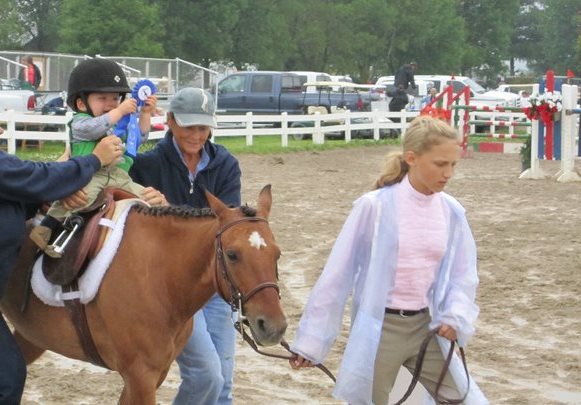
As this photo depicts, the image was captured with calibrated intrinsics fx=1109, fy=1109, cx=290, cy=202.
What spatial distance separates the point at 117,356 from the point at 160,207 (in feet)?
2.20

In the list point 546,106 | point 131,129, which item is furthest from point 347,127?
point 131,129

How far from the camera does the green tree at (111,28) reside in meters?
41.9

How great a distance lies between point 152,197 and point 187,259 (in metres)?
0.46

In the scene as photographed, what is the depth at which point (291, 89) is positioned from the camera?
32.4 metres

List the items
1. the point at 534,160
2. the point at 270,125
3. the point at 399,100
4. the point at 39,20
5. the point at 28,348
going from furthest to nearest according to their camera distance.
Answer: the point at 39,20
the point at 399,100
the point at 270,125
the point at 534,160
the point at 28,348

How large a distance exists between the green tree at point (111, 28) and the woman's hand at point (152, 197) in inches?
1459

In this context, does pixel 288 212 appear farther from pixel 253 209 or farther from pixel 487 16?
pixel 487 16

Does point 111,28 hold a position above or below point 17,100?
above

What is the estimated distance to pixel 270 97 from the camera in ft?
105

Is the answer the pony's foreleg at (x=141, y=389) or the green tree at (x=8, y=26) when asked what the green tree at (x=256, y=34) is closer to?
the green tree at (x=8, y=26)

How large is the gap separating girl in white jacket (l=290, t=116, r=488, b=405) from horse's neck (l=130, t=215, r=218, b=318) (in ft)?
1.57

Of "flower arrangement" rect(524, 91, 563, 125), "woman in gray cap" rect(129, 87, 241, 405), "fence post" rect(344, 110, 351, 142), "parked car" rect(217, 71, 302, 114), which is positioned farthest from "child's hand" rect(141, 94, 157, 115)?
"parked car" rect(217, 71, 302, 114)

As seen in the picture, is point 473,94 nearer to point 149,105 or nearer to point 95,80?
point 149,105

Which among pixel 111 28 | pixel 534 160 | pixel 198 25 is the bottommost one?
pixel 534 160
